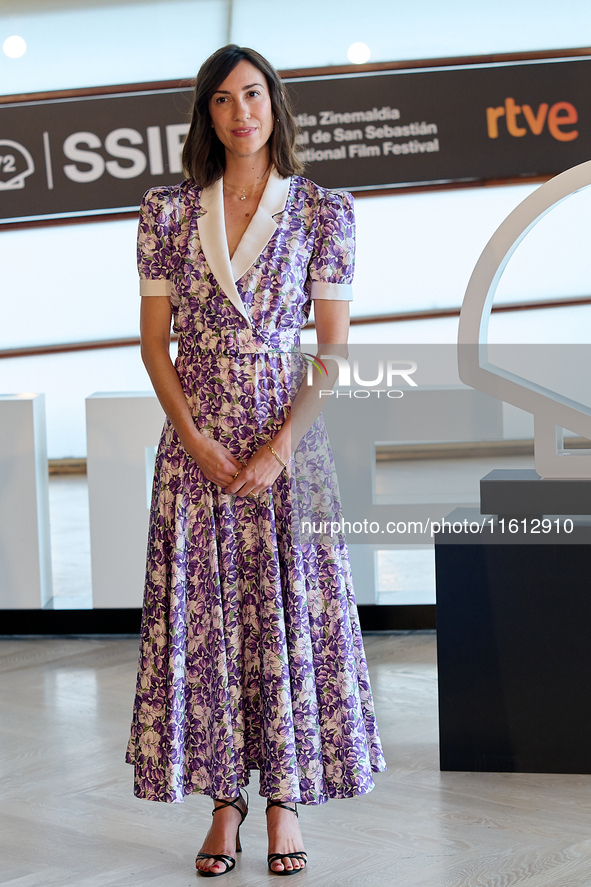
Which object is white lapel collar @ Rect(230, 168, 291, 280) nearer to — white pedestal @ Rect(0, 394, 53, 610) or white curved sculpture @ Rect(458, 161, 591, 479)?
white curved sculpture @ Rect(458, 161, 591, 479)

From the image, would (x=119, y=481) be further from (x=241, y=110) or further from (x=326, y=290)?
(x=241, y=110)

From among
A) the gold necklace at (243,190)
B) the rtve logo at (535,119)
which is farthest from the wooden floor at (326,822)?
the rtve logo at (535,119)

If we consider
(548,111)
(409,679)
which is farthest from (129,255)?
(409,679)

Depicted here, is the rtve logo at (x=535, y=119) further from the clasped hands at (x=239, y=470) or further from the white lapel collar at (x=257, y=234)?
the clasped hands at (x=239, y=470)

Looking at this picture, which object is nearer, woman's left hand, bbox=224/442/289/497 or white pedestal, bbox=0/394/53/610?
woman's left hand, bbox=224/442/289/497

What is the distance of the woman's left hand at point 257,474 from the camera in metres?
1.82

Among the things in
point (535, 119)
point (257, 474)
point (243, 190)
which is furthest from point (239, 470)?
point (535, 119)

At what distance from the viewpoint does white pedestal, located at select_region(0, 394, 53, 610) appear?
11.3 feet

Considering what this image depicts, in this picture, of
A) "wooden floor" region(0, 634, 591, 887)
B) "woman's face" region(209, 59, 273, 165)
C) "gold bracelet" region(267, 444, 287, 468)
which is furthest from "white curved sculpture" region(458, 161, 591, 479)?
"wooden floor" region(0, 634, 591, 887)

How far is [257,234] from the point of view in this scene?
1.84 m

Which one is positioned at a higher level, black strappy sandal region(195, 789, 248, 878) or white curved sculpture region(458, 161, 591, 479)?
white curved sculpture region(458, 161, 591, 479)

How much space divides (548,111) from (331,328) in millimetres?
2672

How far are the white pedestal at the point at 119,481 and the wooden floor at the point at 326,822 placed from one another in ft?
2.37

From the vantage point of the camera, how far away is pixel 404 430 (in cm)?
185
